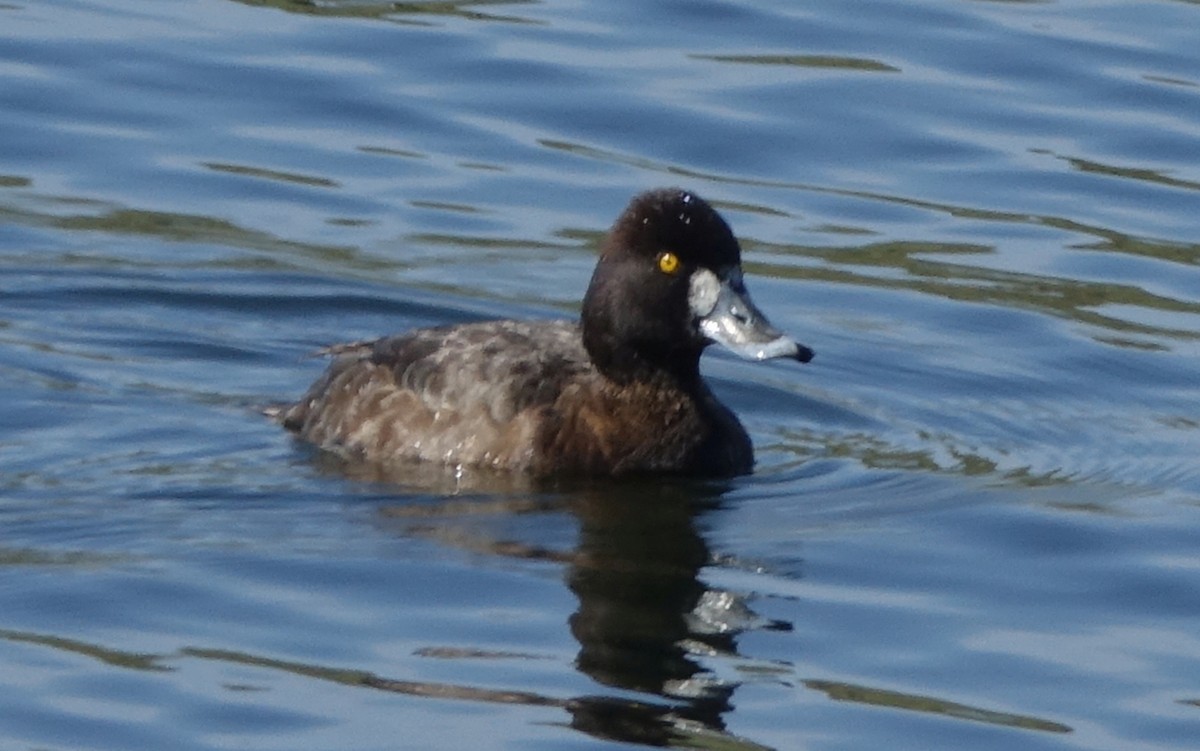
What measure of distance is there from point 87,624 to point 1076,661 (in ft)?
9.72

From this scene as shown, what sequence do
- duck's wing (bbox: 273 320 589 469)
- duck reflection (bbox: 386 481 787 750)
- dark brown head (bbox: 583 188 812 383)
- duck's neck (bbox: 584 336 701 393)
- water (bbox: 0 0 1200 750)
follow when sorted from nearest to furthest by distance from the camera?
duck reflection (bbox: 386 481 787 750) < water (bbox: 0 0 1200 750) < dark brown head (bbox: 583 188 812 383) < duck's wing (bbox: 273 320 589 469) < duck's neck (bbox: 584 336 701 393)

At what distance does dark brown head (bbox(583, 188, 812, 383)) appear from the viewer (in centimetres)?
1022

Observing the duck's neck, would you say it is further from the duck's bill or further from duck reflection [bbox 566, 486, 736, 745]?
duck reflection [bbox 566, 486, 736, 745]

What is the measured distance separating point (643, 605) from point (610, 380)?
1898 millimetres

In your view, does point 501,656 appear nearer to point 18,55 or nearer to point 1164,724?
point 1164,724

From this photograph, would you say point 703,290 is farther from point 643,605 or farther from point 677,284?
point 643,605

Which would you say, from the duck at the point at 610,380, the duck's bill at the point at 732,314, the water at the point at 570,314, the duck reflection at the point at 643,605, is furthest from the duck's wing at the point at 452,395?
the duck's bill at the point at 732,314

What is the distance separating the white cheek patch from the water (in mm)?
669

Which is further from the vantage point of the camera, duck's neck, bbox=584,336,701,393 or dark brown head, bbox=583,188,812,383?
duck's neck, bbox=584,336,701,393

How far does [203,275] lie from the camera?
12.7m

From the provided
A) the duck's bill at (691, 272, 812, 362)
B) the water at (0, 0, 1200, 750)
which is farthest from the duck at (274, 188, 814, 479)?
the water at (0, 0, 1200, 750)

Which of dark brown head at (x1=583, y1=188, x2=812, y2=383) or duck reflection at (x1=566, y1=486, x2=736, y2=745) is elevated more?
dark brown head at (x1=583, y1=188, x2=812, y2=383)

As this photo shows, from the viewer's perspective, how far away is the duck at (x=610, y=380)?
10.3 m

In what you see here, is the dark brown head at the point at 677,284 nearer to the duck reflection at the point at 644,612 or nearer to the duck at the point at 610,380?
the duck at the point at 610,380
